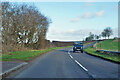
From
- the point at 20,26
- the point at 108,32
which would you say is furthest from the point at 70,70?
the point at 108,32

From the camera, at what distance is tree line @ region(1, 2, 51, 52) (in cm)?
2550

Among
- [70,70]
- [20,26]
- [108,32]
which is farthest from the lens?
[108,32]

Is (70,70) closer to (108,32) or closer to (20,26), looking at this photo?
(20,26)

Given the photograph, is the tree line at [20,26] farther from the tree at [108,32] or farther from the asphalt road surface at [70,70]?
the tree at [108,32]

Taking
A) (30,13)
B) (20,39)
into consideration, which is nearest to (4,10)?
(30,13)

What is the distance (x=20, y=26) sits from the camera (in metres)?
28.7

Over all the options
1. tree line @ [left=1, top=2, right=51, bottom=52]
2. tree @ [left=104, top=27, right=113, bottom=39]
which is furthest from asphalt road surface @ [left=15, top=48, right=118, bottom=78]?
tree @ [left=104, top=27, right=113, bottom=39]

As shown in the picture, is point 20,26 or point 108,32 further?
point 108,32

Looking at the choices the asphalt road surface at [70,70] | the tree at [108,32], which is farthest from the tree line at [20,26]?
the tree at [108,32]

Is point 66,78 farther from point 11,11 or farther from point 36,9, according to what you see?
point 36,9

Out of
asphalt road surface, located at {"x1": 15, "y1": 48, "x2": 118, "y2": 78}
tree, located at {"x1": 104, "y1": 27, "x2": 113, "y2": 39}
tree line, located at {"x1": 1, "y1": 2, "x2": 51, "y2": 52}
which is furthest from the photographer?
tree, located at {"x1": 104, "y1": 27, "x2": 113, "y2": 39}

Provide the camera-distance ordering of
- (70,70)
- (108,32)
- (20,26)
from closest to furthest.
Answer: (70,70) < (20,26) < (108,32)

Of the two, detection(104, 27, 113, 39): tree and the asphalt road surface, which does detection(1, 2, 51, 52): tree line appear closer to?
the asphalt road surface

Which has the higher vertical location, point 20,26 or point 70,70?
point 20,26
